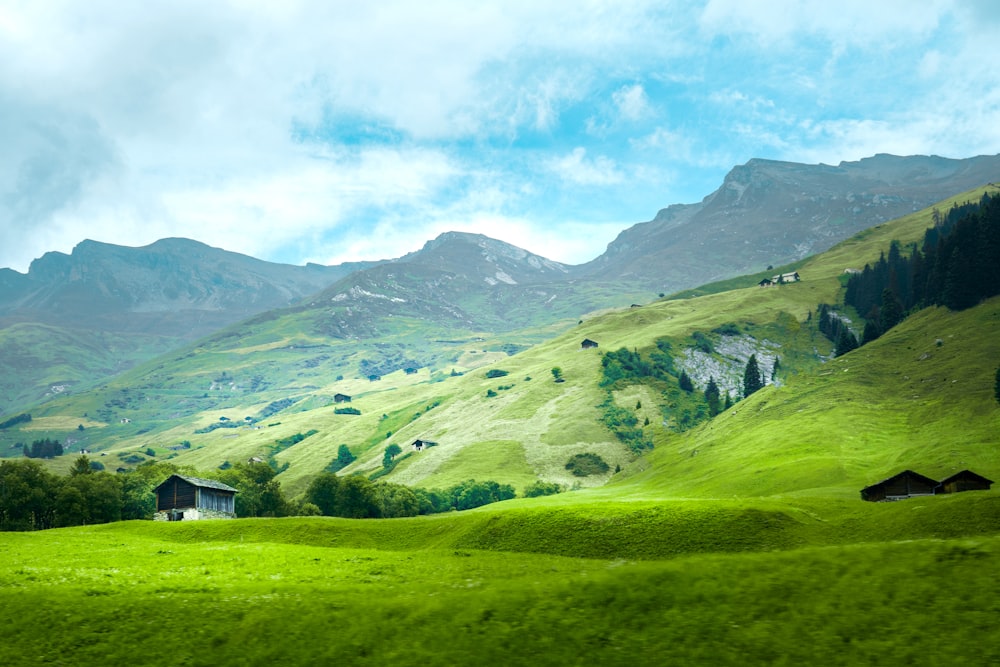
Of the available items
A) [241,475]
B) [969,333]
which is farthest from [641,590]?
[969,333]

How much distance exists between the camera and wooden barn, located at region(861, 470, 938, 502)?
3723 inches

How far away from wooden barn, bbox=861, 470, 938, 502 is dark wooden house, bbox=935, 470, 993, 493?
2329mm

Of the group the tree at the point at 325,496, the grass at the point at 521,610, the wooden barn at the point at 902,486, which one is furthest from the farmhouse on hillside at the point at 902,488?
the tree at the point at 325,496

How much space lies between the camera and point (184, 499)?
124 m

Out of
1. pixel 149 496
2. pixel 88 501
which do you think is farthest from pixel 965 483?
pixel 149 496

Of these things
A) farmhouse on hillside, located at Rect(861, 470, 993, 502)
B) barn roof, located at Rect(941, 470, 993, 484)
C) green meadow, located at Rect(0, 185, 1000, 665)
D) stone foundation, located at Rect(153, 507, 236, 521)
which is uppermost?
green meadow, located at Rect(0, 185, 1000, 665)

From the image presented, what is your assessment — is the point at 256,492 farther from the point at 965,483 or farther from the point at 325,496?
the point at 965,483

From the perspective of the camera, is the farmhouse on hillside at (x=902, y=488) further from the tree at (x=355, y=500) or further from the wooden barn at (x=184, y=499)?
the wooden barn at (x=184, y=499)

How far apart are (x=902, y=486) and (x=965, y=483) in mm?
7642

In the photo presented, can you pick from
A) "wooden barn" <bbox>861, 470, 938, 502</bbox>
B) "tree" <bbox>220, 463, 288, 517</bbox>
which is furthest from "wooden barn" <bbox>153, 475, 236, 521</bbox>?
"wooden barn" <bbox>861, 470, 938, 502</bbox>

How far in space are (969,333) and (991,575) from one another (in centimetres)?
18026

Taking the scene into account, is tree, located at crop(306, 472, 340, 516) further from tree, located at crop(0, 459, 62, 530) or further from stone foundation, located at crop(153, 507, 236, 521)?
tree, located at crop(0, 459, 62, 530)

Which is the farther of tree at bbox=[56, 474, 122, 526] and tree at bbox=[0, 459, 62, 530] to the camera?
tree at bbox=[56, 474, 122, 526]

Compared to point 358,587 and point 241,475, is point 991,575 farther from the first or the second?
point 241,475
